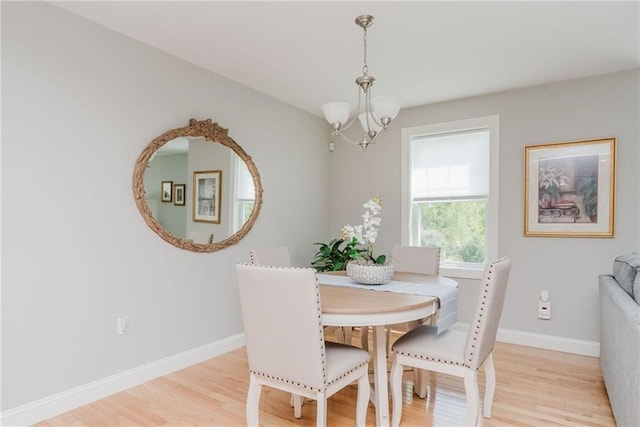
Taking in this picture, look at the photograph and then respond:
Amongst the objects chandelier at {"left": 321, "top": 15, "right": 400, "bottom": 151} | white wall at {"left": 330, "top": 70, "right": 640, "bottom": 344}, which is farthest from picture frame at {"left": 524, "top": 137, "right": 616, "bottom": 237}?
chandelier at {"left": 321, "top": 15, "right": 400, "bottom": 151}

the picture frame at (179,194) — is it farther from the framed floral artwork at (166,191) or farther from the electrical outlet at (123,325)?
the electrical outlet at (123,325)

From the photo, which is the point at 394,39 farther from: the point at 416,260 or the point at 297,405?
the point at 297,405

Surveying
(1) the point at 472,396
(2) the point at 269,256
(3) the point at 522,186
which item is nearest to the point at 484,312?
(1) the point at 472,396

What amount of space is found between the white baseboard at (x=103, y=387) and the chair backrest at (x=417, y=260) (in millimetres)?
1695

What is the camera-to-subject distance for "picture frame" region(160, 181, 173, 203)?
9.54ft

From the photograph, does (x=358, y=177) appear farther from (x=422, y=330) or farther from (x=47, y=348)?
(x=47, y=348)

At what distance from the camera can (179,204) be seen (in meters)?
3.05

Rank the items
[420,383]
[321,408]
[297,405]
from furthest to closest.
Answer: [420,383]
[297,405]
[321,408]

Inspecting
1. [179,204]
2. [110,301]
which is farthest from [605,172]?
[110,301]

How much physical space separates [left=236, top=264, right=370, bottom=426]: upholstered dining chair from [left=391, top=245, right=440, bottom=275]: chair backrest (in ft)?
4.68

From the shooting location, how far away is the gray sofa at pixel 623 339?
1660mm

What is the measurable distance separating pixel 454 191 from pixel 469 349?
7.76 ft

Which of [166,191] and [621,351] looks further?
[166,191]

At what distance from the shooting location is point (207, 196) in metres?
3.27
